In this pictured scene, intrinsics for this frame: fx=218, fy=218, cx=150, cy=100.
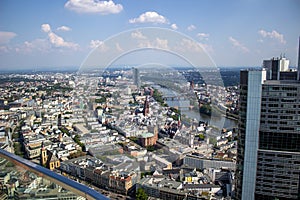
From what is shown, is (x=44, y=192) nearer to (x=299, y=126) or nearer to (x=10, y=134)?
(x=299, y=126)

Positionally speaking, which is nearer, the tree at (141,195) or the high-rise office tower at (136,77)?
the tree at (141,195)

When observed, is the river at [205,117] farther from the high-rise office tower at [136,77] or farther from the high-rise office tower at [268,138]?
the high-rise office tower at [268,138]

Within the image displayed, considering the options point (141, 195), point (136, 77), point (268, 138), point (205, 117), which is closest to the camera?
point (268, 138)

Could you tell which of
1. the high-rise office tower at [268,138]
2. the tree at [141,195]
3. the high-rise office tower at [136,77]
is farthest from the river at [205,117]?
the tree at [141,195]

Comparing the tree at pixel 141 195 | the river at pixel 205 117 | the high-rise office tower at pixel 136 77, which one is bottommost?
the tree at pixel 141 195

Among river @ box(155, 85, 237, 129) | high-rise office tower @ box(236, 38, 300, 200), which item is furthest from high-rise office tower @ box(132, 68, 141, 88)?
high-rise office tower @ box(236, 38, 300, 200)

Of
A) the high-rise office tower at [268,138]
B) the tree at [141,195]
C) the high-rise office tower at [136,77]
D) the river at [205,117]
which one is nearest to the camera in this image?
the high-rise office tower at [268,138]

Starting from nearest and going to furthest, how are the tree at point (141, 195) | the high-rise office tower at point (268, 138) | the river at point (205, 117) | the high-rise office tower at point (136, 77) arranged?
the high-rise office tower at point (268, 138) → the tree at point (141, 195) → the river at point (205, 117) → the high-rise office tower at point (136, 77)

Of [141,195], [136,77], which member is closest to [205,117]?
[136,77]

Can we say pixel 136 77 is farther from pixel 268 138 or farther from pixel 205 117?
pixel 268 138
